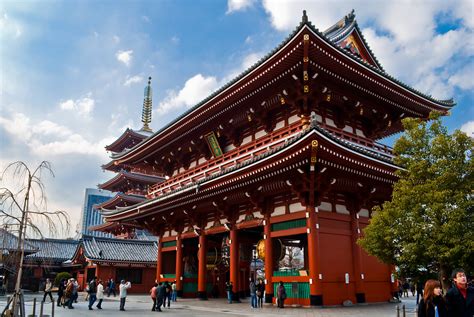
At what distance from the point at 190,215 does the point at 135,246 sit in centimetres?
2138

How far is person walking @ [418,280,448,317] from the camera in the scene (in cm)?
677

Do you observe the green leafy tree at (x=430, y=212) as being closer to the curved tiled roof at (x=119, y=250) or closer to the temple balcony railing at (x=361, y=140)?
the temple balcony railing at (x=361, y=140)

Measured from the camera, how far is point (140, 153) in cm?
3219

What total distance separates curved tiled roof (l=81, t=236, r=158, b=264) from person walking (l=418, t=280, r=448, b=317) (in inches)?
1502

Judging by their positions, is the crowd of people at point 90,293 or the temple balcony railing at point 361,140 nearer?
the crowd of people at point 90,293

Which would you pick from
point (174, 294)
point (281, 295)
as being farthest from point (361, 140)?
point (174, 294)

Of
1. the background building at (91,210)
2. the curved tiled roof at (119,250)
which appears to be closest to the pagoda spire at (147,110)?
the curved tiled roof at (119,250)

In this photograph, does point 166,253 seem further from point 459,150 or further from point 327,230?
point 459,150

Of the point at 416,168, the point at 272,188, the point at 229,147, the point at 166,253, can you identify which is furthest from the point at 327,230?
the point at 166,253

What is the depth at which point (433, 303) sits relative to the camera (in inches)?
270

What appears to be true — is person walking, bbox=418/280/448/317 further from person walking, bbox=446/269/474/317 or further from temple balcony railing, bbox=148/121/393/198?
temple balcony railing, bbox=148/121/393/198

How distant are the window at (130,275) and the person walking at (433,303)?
39.3 metres

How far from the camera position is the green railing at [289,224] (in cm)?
1960

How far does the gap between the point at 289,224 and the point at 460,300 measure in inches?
540
